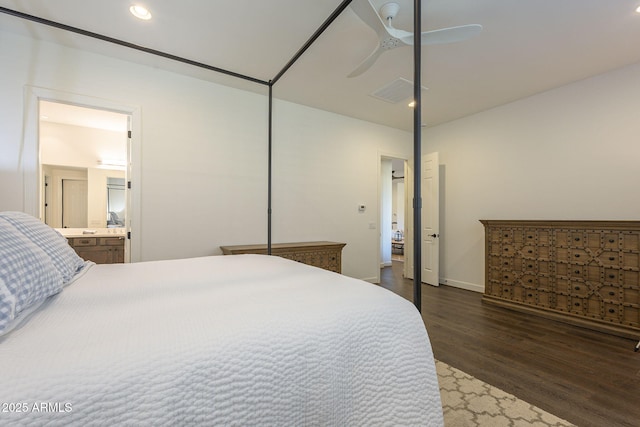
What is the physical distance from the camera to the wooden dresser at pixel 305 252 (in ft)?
10.4

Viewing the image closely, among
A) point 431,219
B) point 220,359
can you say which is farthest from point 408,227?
point 220,359

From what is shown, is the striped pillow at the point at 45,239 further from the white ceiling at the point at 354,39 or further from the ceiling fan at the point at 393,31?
the ceiling fan at the point at 393,31

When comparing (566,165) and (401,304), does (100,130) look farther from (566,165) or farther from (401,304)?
(566,165)

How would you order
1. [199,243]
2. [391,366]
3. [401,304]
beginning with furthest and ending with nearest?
[199,243] → [401,304] → [391,366]

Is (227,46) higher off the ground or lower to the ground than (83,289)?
higher

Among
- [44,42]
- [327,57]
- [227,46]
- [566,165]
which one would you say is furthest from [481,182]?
[44,42]

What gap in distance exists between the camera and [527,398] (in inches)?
67.3

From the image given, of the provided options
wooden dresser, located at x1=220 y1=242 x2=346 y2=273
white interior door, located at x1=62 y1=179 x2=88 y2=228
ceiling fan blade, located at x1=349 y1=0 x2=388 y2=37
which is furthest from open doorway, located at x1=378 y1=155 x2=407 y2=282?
white interior door, located at x1=62 y1=179 x2=88 y2=228

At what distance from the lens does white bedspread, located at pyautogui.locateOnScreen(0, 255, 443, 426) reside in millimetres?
529

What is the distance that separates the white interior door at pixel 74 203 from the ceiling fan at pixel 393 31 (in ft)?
17.1

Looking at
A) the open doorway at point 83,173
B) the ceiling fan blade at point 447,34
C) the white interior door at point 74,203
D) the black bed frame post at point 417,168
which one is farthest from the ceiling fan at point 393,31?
the white interior door at point 74,203

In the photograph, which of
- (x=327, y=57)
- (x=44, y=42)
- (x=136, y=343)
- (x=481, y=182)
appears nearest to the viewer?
(x=136, y=343)

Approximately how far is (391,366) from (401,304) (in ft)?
0.74

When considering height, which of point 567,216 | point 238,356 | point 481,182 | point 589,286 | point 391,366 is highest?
point 481,182
